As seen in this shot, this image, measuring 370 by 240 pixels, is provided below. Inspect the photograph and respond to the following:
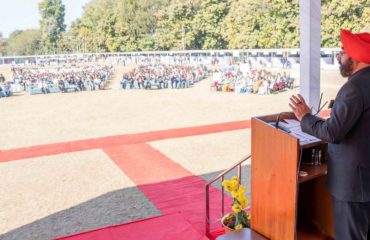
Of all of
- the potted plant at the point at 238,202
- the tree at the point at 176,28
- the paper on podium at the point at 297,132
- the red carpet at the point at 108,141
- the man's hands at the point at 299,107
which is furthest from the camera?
the tree at the point at 176,28

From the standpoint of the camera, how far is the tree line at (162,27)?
2889 centimetres

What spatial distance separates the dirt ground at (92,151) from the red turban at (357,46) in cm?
340

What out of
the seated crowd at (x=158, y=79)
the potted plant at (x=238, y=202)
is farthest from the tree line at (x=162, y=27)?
the potted plant at (x=238, y=202)

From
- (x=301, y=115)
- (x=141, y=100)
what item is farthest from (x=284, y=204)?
(x=141, y=100)

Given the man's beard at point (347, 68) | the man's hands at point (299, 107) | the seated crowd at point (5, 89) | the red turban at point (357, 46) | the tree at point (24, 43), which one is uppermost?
the tree at point (24, 43)

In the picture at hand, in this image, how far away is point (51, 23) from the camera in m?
28.7

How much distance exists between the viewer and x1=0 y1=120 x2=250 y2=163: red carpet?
825 cm

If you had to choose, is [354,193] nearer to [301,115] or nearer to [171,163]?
[301,115]

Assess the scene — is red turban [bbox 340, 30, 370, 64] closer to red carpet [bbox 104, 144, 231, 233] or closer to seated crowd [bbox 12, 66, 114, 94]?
red carpet [bbox 104, 144, 231, 233]

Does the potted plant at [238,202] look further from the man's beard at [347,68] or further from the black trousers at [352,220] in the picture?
the man's beard at [347,68]

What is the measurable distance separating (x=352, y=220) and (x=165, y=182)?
4.20 metres

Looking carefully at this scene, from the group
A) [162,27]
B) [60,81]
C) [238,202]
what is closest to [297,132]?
[238,202]

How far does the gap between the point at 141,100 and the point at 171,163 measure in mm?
11168

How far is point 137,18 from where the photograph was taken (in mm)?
31484
